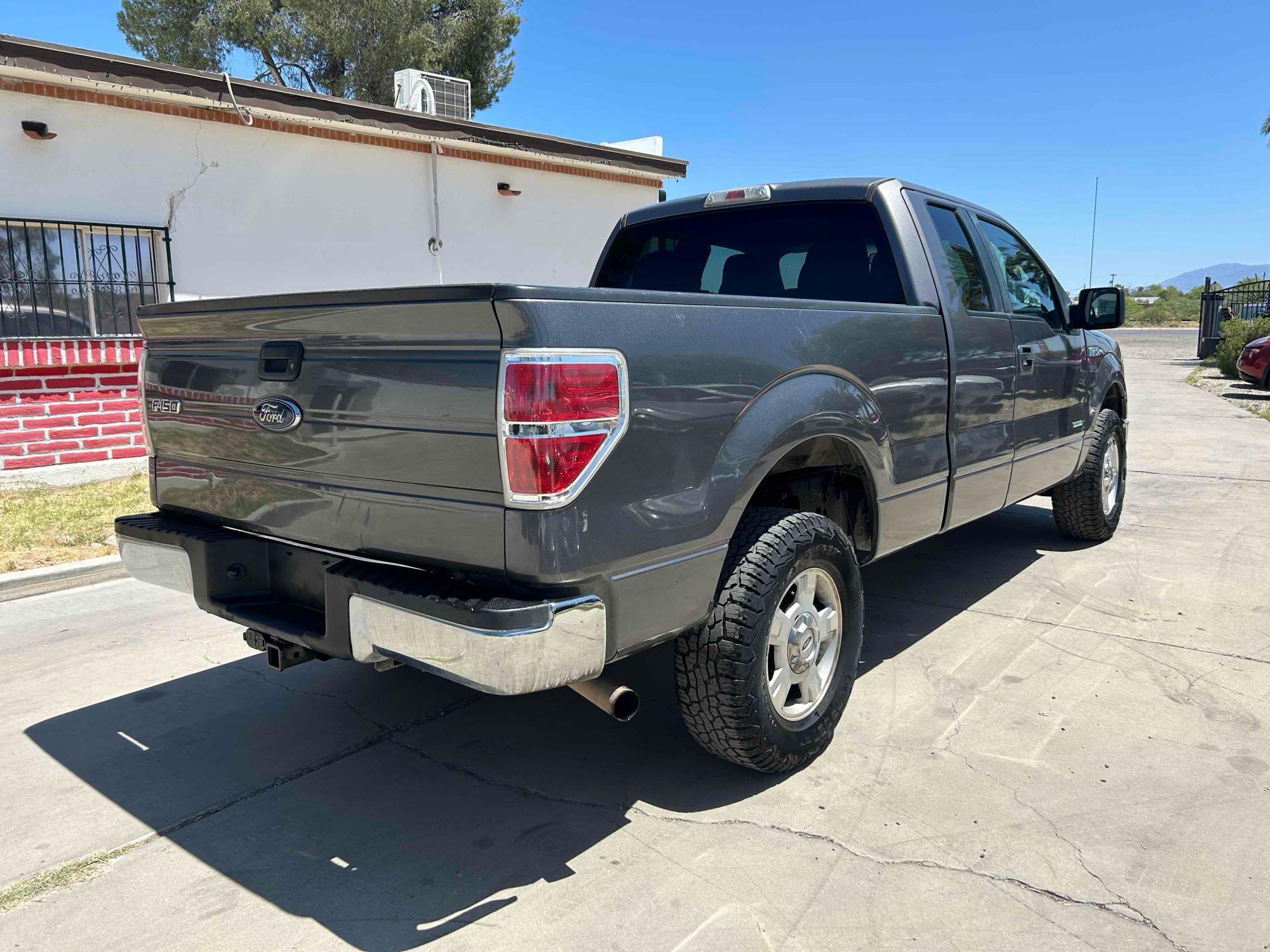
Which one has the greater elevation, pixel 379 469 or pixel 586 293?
pixel 586 293

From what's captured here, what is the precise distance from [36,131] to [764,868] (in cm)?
854

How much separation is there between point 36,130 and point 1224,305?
26.6m

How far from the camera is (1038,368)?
4.90m

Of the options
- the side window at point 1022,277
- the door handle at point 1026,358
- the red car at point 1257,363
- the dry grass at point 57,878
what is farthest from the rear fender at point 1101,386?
the red car at point 1257,363

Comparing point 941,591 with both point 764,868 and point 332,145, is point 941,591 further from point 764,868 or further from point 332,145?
point 332,145

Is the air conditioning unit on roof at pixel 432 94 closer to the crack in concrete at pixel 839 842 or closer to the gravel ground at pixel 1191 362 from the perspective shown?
the crack in concrete at pixel 839 842

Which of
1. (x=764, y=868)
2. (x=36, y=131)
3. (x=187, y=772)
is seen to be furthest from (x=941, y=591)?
(x=36, y=131)

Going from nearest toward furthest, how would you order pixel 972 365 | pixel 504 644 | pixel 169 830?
1. pixel 504 644
2. pixel 169 830
3. pixel 972 365

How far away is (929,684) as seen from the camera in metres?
3.92

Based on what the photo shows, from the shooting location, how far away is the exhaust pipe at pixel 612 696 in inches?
102

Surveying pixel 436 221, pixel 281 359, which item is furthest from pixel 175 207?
pixel 281 359

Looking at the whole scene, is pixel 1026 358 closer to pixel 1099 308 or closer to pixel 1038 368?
pixel 1038 368

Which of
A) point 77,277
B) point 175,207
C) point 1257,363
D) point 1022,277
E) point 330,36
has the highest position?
point 330,36

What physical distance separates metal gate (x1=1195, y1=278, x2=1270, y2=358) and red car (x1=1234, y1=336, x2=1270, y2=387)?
8364mm
